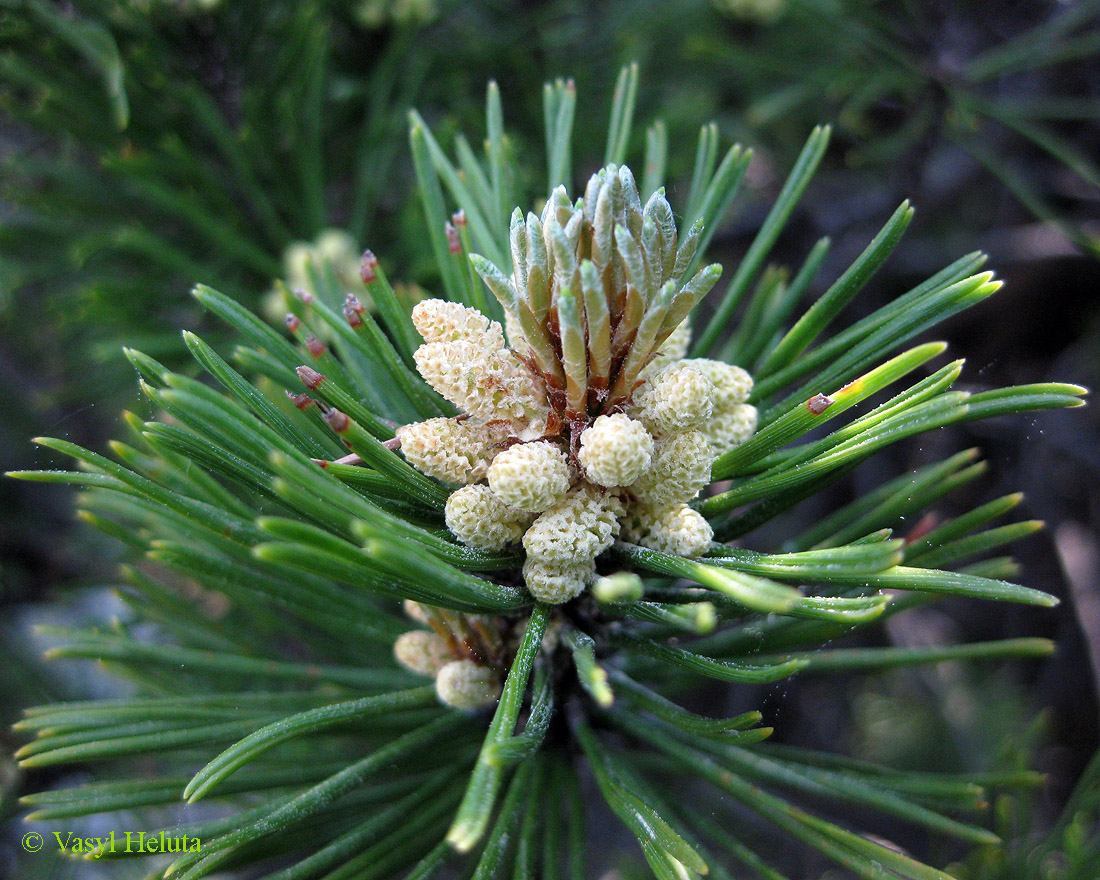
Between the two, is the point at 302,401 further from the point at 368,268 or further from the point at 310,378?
the point at 368,268

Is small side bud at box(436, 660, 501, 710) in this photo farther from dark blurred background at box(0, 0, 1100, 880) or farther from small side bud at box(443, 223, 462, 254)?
dark blurred background at box(0, 0, 1100, 880)

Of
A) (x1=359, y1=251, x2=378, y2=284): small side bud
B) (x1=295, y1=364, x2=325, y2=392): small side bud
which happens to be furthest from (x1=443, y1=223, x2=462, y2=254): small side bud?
(x1=295, y1=364, x2=325, y2=392): small side bud

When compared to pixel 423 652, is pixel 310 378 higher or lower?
higher

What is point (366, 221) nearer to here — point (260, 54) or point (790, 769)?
point (260, 54)

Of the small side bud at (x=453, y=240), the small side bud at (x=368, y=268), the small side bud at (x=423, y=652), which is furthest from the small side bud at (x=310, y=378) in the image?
the small side bud at (x=423, y=652)

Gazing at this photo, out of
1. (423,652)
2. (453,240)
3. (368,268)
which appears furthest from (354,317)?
(423,652)

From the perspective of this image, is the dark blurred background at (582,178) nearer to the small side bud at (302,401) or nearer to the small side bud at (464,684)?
the small side bud at (302,401)

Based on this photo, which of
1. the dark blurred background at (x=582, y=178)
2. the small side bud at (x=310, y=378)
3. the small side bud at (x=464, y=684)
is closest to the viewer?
the small side bud at (x=310, y=378)

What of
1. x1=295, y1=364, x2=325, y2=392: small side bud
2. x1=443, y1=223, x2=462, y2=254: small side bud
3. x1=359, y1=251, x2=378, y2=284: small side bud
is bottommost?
x1=295, y1=364, x2=325, y2=392: small side bud

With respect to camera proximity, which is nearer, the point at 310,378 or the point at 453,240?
the point at 310,378
